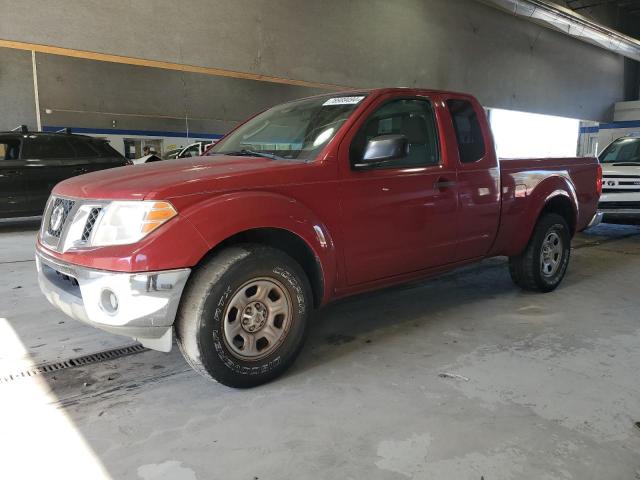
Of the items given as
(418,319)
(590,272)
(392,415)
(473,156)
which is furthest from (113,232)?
(590,272)

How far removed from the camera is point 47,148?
8.08 metres

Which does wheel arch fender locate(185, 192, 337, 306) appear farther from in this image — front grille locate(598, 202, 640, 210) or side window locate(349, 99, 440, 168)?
front grille locate(598, 202, 640, 210)

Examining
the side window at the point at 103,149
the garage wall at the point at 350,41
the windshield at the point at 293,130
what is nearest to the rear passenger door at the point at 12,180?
the side window at the point at 103,149

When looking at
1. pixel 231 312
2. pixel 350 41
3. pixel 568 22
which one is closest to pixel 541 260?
pixel 231 312

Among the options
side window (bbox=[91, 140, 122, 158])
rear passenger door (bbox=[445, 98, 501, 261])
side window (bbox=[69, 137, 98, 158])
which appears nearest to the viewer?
rear passenger door (bbox=[445, 98, 501, 261])

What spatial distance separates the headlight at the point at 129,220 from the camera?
2.24 m

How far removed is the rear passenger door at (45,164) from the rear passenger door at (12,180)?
96mm

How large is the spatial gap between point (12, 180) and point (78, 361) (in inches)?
241

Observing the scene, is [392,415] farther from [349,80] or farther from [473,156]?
[349,80]

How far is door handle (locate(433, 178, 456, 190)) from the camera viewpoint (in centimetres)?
331

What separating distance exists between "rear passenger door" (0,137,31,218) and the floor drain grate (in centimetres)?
601

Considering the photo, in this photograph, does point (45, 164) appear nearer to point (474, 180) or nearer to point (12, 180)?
point (12, 180)

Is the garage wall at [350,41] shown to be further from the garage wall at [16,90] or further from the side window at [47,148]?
Answer: the garage wall at [16,90]

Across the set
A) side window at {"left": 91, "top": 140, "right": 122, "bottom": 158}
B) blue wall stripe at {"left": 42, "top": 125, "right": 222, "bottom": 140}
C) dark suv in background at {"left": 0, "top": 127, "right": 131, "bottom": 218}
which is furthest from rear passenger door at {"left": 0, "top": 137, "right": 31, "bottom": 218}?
blue wall stripe at {"left": 42, "top": 125, "right": 222, "bottom": 140}
